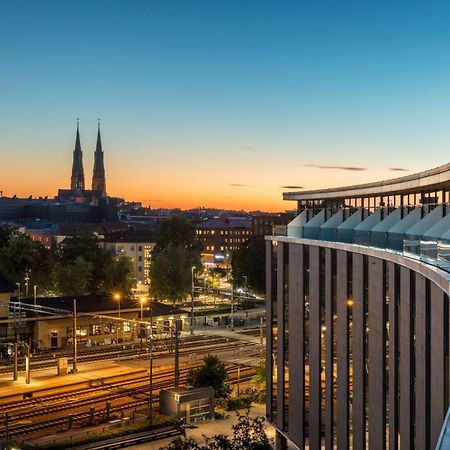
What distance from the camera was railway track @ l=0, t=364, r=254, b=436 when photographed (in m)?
46.4

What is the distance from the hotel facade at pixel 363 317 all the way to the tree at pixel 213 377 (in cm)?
1321

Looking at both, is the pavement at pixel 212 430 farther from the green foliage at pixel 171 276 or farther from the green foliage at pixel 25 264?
the green foliage at pixel 25 264

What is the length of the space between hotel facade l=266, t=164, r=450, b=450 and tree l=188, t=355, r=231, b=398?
13.2 meters

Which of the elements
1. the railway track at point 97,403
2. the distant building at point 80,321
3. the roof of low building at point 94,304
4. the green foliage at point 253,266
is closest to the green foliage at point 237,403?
the railway track at point 97,403

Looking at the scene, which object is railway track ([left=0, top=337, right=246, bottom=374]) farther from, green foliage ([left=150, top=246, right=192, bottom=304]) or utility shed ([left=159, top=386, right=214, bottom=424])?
green foliage ([left=150, top=246, right=192, bottom=304])

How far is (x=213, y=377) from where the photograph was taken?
2116 inches

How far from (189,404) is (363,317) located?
24.4 m

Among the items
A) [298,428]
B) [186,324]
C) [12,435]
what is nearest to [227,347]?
[186,324]

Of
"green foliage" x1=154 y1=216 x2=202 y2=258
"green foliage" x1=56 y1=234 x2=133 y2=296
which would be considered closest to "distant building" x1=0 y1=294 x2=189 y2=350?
"green foliage" x1=56 y1=234 x2=133 y2=296

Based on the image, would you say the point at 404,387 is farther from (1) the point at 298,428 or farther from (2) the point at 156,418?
(2) the point at 156,418

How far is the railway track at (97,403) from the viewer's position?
46.4 m

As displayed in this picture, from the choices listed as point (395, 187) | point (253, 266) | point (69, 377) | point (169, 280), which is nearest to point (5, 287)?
point (69, 377)

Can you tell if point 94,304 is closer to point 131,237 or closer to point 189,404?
point 189,404

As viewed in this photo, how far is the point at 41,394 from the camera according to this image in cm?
5491
